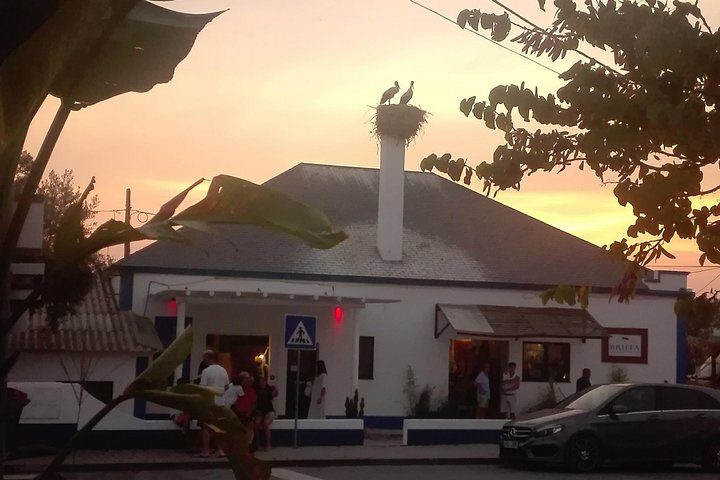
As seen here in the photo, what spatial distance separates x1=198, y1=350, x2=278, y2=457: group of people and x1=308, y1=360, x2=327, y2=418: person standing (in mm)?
3212

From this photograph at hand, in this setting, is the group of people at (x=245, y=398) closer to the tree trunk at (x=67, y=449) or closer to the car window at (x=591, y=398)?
the car window at (x=591, y=398)

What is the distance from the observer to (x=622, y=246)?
7.58m

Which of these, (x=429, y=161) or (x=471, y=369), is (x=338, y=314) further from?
(x=429, y=161)

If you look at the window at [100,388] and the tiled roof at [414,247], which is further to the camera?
the tiled roof at [414,247]

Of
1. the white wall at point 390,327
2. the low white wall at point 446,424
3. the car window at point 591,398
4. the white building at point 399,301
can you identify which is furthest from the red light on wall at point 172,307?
the car window at point 591,398

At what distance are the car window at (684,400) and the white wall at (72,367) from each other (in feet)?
35.8

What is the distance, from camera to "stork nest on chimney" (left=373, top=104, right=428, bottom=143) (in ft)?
90.9

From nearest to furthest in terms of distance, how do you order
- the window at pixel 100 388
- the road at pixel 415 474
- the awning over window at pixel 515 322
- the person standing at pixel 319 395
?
the road at pixel 415 474 < the window at pixel 100 388 < the person standing at pixel 319 395 < the awning over window at pixel 515 322

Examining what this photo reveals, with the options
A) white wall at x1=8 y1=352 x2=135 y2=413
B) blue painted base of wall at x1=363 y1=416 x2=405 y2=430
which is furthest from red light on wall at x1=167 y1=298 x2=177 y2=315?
blue painted base of wall at x1=363 y1=416 x2=405 y2=430

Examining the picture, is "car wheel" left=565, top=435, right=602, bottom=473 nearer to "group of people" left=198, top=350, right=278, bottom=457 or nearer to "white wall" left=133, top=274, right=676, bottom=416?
"group of people" left=198, top=350, right=278, bottom=457

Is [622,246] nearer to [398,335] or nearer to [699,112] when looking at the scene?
[699,112]

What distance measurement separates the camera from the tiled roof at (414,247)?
26.4m

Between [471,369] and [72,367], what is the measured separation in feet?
34.5

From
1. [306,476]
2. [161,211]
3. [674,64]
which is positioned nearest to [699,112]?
[674,64]
